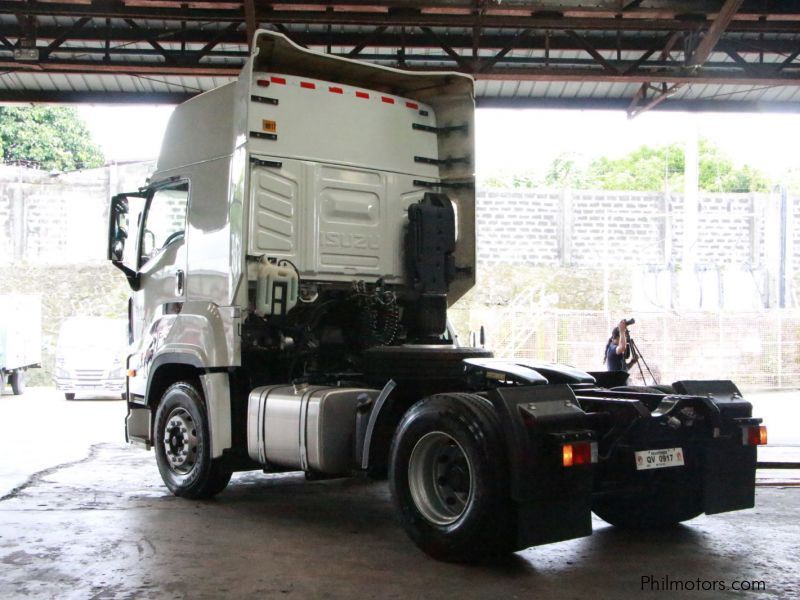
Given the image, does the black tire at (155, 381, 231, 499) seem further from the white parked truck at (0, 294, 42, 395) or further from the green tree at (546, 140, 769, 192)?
the green tree at (546, 140, 769, 192)

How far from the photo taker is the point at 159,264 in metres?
8.84

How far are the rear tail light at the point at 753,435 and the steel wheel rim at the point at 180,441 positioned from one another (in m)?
4.49

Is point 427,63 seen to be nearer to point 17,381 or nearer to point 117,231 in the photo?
point 117,231

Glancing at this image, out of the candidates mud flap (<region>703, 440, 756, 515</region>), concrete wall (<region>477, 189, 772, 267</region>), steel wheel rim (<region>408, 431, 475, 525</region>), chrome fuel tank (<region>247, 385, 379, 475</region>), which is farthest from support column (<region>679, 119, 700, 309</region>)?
steel wheel rim (<region>408, 431, 475, 525</region>)

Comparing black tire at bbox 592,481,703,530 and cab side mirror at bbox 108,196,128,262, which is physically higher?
cab side mirror at bbox 108,196,128,262

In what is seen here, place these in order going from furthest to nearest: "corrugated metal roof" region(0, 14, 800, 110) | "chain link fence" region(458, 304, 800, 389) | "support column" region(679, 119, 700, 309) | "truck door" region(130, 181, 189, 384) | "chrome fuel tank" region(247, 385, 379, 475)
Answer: "support column" region(679, 119, 700, 309)
"chain link fence" region(458, 304, 800, 389)
"corrugated metal roof" region(0, 14, 800, 110)
"truck door" region(130, 181, 189, 384)
"chrome fuel tank" region(247, 385, 379, 475)

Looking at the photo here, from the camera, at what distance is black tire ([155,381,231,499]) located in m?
8.03

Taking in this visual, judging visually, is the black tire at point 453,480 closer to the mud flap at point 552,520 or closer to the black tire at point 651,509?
the mud flap at point 552,520

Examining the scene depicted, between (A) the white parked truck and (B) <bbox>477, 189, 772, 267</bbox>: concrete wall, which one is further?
(B) <bbox>477, 189, 772, 267</bbox>: concrete wall

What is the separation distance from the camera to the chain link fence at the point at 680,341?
2295cm

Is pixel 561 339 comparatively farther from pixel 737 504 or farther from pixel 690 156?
pixel 737 504

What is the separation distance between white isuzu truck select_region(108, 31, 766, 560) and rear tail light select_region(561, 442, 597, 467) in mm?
17

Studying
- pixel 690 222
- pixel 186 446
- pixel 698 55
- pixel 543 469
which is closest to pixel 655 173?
pixel 690 222

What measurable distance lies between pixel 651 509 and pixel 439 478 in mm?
1927
